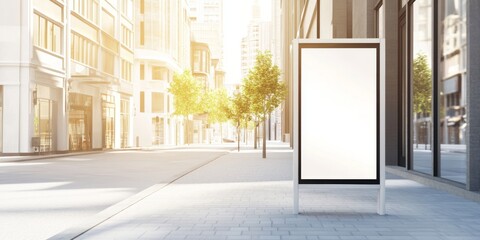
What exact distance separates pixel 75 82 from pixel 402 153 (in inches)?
1019

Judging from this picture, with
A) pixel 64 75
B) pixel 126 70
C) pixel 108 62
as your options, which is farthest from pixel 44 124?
pixel 126 70

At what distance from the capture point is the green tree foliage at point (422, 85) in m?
13.0

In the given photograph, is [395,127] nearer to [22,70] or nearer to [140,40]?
[22,70]

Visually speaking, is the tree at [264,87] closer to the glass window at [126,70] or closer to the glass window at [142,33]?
the glass window at [126,70]

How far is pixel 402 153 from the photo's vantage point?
16125 millimetres

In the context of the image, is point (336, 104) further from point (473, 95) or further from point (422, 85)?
point (422, 85)

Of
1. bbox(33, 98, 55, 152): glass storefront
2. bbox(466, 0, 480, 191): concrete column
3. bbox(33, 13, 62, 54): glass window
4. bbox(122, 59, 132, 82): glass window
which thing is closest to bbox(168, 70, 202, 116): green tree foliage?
bbox(122, 59, 132, 82): glass window

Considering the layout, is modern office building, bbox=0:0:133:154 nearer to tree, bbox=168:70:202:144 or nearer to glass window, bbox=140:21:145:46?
tree, bbox=168:70:202:144

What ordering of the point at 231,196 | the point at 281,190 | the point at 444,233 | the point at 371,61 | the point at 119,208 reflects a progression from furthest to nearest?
the point at 281,190, the point at 231,196, the point at 119,208, the point at 371,61, the point at 444,233

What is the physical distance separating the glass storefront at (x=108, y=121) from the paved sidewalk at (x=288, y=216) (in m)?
32.3

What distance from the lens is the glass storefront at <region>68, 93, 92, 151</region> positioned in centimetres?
3678

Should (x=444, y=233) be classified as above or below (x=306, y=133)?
below

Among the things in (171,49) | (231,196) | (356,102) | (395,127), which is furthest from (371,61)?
(171,49)

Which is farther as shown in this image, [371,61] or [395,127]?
[395,127]
